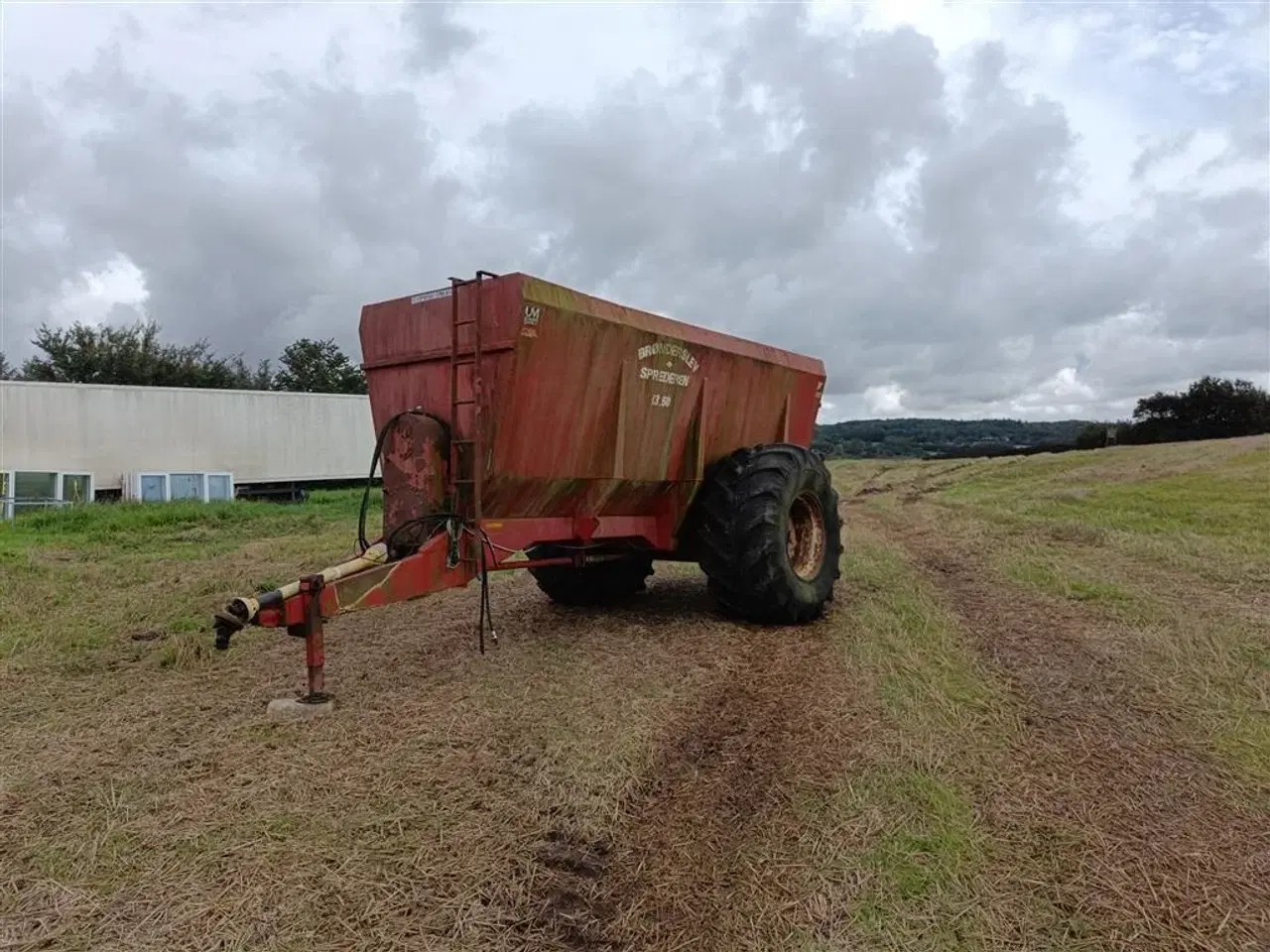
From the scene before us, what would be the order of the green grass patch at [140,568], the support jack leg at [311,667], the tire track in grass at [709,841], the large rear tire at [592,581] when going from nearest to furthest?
the tire track in grass at [709,841] < the support jack leg at [311,667] < the green grass patch at [140,568] < the large rear tire at [592,581]

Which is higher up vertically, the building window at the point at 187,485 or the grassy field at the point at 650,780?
the building window at the point at 187,485

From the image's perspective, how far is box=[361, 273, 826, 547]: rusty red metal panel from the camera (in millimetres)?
5695

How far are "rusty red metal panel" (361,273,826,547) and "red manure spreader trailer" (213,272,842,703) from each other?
1 cm

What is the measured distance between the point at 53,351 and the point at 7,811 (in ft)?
148

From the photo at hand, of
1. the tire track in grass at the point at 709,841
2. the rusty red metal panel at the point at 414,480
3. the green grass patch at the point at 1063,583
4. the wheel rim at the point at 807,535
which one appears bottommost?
the tire track in grass at the point at 709,841

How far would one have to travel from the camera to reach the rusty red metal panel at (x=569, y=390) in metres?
5.70

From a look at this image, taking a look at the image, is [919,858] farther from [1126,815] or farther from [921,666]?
[921,666]

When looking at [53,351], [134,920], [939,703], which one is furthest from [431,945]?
[53,351]

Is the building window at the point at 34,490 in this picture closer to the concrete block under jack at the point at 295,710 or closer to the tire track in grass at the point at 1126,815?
the concrete block under jack at the point at 295,710

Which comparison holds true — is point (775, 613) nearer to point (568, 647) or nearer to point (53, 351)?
point (568, 647)

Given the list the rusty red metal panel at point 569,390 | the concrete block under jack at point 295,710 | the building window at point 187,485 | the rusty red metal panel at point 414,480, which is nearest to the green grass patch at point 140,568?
the concrete block under jack at point 295,710

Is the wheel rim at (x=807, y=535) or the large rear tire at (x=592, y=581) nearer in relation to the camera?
the wheel rim at (x=807, y=535)

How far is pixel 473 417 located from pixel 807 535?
376cm

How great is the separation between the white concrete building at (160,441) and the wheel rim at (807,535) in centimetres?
1845
